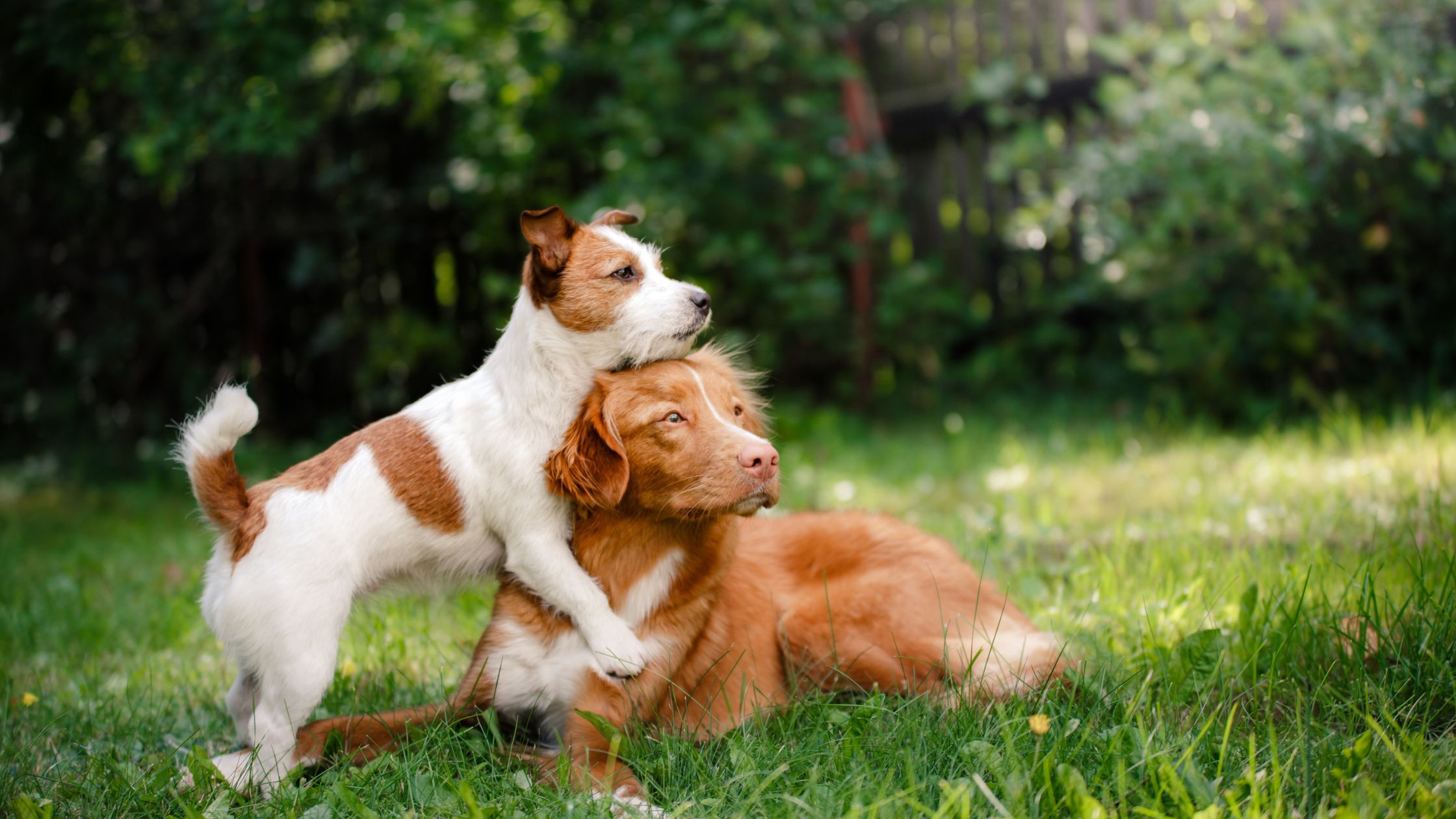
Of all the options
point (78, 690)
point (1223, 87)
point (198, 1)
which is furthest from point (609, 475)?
point (198, 1)

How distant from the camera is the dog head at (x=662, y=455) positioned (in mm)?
2205

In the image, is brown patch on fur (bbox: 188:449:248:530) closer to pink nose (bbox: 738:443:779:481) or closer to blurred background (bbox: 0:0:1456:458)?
pink nose (bbox: 738:443:779:481)

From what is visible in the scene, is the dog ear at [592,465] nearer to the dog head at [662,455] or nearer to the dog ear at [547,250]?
the dog head at [662,455]

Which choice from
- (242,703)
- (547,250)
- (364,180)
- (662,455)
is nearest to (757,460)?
(662,455)

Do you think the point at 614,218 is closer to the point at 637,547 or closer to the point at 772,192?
the point at 637,547

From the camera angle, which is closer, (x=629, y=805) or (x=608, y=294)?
(x=629, y=805)

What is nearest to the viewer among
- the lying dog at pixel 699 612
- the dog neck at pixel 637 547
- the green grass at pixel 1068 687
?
the green grass at pixel 1068 687

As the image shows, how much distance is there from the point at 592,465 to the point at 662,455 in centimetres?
14

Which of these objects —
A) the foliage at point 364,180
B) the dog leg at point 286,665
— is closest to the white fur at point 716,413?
the dog leg at point 286,665

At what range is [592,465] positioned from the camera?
2246 millimetres

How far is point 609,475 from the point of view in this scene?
224cm

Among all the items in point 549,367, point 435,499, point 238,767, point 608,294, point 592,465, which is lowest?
point 238,767

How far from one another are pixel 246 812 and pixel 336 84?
5.00 meters

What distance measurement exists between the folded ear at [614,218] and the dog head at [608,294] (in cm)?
16
